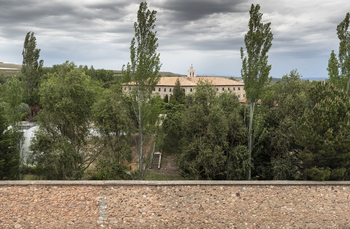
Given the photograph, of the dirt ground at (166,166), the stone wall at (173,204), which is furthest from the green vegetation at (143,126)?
the dirt ground at (166,166)

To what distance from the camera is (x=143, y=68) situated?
1470 centimetres

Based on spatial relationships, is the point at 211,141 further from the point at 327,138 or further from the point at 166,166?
the point at 166,166

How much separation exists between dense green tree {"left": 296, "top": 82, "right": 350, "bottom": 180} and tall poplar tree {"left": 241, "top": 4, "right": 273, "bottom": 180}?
13.8 ft

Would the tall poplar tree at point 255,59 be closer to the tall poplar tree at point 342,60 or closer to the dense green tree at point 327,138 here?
the dense green tree at point 327,138

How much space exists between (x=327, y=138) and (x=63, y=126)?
13.0 meters

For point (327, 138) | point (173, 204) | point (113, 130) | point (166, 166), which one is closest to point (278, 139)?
point (327, 138)

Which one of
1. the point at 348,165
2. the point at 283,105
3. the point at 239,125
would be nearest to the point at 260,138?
the point at 239,125

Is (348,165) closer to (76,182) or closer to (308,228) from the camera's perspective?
(308,228)

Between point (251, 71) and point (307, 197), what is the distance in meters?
7.87

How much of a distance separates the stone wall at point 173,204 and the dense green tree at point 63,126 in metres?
4.87

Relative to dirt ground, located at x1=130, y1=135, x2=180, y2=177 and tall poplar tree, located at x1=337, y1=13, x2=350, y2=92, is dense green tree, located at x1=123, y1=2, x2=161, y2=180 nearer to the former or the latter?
dirt ground, located at x1=130, y1=135, x2=180, y2=177

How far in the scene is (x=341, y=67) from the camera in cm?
1866

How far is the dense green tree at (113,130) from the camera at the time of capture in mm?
13568

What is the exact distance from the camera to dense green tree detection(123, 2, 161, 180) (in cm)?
1460
